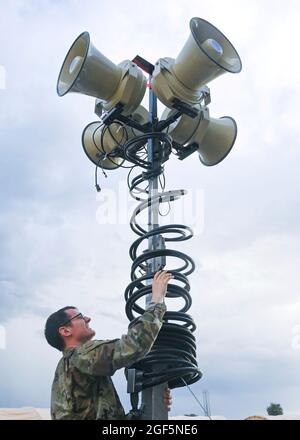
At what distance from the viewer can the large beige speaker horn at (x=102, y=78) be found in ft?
12.5

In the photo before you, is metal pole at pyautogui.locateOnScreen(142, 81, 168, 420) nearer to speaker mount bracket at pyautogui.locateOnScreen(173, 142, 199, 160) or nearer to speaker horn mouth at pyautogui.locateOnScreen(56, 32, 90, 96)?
speaker mount bracket at pyautogui.locateOnScreen(173, 142, 199, 160)

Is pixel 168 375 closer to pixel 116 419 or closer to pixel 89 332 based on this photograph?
pixel 116 419

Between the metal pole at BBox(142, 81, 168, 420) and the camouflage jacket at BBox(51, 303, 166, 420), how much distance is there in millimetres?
185

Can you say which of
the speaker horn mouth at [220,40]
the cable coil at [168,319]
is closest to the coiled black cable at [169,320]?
the cable coil at [168,319]

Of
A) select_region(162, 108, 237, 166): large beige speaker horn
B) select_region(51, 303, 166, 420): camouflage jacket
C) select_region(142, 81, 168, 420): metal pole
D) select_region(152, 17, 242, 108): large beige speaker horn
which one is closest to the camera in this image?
select_region(51, 303, 166, 420): camouflage jacket

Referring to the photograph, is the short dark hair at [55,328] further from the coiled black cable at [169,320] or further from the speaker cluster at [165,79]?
the speaker cluster at [165,79]

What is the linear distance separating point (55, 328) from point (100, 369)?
2.01ft

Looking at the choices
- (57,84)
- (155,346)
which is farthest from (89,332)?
(57,84)

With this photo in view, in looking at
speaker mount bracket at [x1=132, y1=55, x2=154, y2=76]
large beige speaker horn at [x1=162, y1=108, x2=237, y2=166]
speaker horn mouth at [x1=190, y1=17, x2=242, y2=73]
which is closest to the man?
large beige speaker horn at [x1=162, y1=108, x2=237, y2=166]

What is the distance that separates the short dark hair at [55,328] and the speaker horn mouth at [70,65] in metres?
1.81

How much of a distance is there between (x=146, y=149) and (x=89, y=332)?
5.38 ft

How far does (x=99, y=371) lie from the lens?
2939 mm

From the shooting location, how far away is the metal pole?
122 inches
